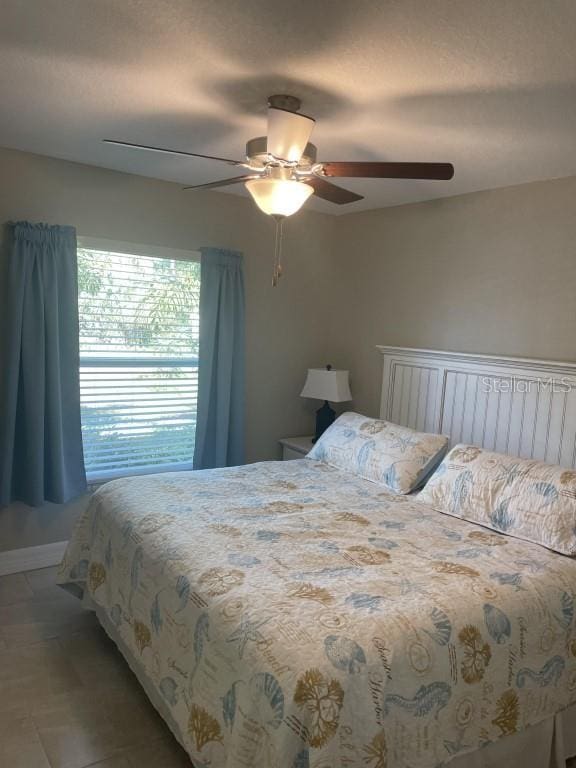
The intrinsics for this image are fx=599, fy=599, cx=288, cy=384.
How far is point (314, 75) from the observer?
209 cm

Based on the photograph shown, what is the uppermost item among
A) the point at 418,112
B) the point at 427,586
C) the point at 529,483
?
the point at 418,112

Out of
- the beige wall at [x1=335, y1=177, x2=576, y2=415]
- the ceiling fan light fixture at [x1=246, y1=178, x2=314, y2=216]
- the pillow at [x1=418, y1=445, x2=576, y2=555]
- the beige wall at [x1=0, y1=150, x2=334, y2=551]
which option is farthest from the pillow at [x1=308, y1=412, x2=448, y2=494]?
the ceiling fan light fixture at [x1=246, y1=178, x2=314, y2=216]

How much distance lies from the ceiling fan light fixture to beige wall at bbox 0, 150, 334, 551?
5.44 feet

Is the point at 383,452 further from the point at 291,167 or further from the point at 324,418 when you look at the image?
the point at 291,167

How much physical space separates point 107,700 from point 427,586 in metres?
1.45

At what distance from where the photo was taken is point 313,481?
130 inches

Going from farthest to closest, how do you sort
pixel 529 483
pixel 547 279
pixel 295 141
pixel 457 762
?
pixel 547 279 < pixel 529 483 < pixel 295 141 < pixel 457 762

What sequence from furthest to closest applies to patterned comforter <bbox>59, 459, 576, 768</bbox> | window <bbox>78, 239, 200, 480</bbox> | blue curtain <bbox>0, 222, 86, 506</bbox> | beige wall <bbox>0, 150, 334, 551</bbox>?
1. window <bbox>78, 239, 200, 480</bbox>
2. beige wall <bbox>0, 150, 334, 551</bbox>
3. blue curtain <bbox>0, 222, 86, 506</bbox>
4. patterned comforter <bbox>59, 459, 576, 768</bbox>

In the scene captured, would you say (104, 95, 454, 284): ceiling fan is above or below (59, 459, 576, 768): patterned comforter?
above

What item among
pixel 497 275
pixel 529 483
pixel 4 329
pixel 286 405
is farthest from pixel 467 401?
pixel 4 329

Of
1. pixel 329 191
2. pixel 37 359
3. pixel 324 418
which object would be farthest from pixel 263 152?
pixel 324 418

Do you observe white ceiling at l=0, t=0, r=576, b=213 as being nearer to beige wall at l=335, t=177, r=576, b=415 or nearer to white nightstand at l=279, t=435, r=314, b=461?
beige wall at l=335, t=177, r=576, b=415

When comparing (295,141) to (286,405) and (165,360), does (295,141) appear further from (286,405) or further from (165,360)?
(286,405)

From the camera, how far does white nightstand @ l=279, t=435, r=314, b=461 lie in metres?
4.30
